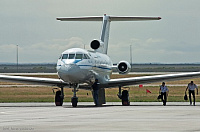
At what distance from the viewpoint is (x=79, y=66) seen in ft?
109

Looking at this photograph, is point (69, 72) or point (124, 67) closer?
point (69, 72)

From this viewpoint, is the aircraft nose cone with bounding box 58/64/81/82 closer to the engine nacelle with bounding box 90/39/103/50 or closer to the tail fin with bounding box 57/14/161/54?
the engine nacelle with bounding box 90/39/103/50

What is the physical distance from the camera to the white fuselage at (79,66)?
32594 millimetres

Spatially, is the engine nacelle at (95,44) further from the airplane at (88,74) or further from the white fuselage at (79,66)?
the white fuselage at (79,66)

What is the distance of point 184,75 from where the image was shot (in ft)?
120

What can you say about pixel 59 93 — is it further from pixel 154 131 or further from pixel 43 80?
pixel 154 131

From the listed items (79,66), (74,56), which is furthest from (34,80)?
(79,66)

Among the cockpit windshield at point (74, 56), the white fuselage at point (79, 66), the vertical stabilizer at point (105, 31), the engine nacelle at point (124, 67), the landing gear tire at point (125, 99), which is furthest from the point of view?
the vertical stabilizer at point (105, 31)

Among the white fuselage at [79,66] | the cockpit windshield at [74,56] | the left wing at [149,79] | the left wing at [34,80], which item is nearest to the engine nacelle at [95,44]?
the white fuselage at [79,66]

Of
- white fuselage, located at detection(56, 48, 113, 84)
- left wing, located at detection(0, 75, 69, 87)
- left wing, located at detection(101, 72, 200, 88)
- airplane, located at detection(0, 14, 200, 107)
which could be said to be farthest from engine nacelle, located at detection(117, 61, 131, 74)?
left wing, located at detection(0, 75, 69, 87)

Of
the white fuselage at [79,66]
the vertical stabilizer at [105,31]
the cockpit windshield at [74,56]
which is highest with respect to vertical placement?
the vertical stabilizer at [105,31]

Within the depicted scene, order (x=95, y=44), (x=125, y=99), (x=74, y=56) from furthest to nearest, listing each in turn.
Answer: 1. (x=95, y=44)
2. (x=125, y=99)
3. (x=74, y=56)

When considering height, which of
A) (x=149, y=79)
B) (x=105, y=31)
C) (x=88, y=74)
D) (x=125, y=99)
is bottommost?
(x=125, y=99)

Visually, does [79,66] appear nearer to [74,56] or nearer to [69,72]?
[74,56]
